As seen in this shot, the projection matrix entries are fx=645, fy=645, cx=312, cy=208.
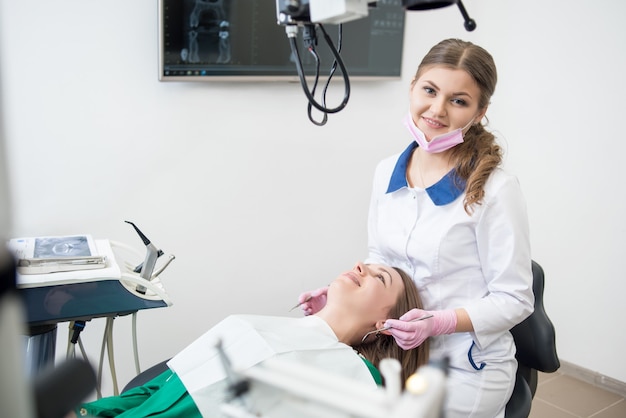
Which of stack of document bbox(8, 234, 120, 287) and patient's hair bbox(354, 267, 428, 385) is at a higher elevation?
stack of document bbox(8, 234, 120, 287)

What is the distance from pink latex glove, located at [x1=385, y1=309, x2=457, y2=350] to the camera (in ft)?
4.88

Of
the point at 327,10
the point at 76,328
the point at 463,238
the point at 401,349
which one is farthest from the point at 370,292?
the point at 327,10

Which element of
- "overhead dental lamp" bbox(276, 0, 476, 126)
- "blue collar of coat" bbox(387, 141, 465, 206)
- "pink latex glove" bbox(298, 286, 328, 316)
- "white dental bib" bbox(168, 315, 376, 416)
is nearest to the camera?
"overhead dental lamp" bbox(276, 0, 476, 126)

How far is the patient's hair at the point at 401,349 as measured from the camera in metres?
1.62

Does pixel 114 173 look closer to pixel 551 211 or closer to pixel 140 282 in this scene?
pixel 140 282

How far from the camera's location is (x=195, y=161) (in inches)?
89.7

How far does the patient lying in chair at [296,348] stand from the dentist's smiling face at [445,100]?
0.39m

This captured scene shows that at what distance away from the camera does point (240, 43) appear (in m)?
2.25

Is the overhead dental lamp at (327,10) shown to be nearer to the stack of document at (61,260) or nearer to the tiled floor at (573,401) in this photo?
the stack of document at (61,260)

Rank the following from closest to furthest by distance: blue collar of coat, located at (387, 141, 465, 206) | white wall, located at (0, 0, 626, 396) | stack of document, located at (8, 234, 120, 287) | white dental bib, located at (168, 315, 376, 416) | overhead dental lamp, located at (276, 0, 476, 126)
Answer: overhead dental lamp, located at (276, 0, 476, 126), white dental bib, located at (168, 315, 376, 416), stack of document, located at (8, 234, 120, 287), blue collar of coat, located at (387, 141, 465, 206), white wall, located at (0, 0, 626, 396)

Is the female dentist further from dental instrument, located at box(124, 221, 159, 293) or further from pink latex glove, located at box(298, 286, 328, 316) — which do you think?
dental instrument, located at box(124, 221, 159, 293)

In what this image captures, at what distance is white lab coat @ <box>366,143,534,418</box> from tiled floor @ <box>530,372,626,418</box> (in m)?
1.10

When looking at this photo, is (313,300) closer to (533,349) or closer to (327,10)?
(533,349)

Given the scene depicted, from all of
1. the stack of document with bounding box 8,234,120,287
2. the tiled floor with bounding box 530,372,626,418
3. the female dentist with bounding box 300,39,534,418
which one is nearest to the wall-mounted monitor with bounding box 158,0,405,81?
the stack of document with bounding box 8,234,120,287
